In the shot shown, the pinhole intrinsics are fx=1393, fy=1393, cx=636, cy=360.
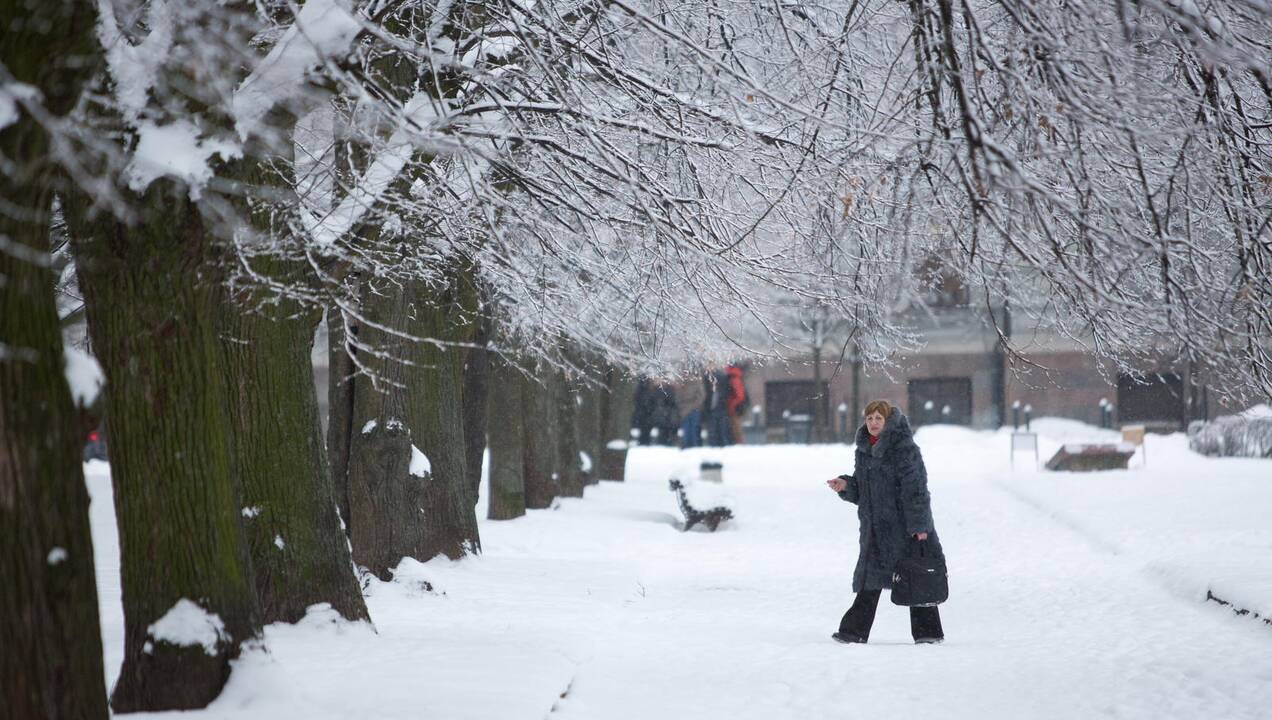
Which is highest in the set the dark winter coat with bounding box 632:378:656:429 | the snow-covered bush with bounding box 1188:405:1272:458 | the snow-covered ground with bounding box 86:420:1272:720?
the dark winter coat with bounding box 632:378:656:429

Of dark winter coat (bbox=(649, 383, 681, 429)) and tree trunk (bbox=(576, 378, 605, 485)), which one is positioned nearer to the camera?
tree trunk (bbox=(576, 378, 605, 485))

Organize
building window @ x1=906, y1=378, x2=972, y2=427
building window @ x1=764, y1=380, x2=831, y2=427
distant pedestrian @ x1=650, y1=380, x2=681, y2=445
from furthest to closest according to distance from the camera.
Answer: building window @ x1=764, y1=380, x2=831, y2=427
building window @ x1=906, y1=378, x2=972, y2=427
distant pedestrian @ x1=650, y1=380, x2=681, y2=445

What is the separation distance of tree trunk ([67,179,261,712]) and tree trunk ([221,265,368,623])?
1.73 m

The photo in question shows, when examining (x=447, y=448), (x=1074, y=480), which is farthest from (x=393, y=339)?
(x=1074, y=480)

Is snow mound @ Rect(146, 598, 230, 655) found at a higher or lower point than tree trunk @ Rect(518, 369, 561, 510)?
lower

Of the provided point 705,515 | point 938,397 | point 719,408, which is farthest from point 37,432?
point 938,397

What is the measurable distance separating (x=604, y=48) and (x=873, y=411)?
305 cm

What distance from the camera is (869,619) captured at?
368 inches

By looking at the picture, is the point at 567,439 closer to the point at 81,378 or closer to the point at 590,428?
the point at 590,428

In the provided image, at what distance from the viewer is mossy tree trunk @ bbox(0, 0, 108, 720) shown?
4.25m

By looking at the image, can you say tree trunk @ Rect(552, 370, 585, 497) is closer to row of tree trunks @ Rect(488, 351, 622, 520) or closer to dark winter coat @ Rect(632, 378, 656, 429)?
row of tree trunks @ Rect(488, 351, 622, 520)

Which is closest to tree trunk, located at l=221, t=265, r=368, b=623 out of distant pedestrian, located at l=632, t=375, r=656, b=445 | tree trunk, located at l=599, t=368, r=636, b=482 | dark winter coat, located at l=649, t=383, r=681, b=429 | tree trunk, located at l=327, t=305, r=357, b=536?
tree trunk, located at l=327, t=305, r=357, b=536

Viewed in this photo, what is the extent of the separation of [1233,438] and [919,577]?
66.3ft

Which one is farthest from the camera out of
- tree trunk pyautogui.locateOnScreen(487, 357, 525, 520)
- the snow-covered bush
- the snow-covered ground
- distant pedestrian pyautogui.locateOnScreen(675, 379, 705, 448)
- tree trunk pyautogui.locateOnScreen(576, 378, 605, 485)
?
distant pedestrian pyautogui.locateOnScreen(675, 379, 705, 448)
